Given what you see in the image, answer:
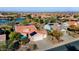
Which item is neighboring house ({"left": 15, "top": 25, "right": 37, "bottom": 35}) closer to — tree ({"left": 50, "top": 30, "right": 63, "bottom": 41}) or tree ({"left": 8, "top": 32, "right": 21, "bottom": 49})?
tree ({"left": 8, "top": 32, "right": 21, "bottom": 49})

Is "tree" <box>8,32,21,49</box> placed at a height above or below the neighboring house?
below

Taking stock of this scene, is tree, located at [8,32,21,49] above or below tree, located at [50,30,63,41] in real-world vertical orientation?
below

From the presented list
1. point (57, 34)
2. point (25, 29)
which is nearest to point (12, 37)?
point (25, 29)

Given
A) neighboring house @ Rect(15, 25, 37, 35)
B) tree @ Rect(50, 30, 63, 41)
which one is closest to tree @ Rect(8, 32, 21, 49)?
neighboring house @ Rect(15, 25, 37, 35)

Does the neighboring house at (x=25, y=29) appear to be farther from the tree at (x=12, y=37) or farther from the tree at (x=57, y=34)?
the tree at (x=57, y=34)

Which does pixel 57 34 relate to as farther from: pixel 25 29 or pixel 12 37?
pixel 12 37

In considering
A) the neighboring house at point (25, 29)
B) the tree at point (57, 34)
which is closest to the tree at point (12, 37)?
the neighboring house at point (25, 29)
